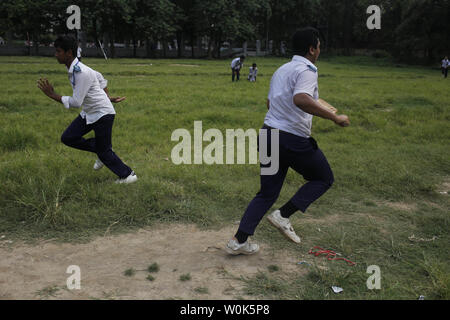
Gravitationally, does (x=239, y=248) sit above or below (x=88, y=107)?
below

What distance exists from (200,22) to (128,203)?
38.6 metres

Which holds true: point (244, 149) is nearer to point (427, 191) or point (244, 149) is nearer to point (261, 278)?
point (427, 191)

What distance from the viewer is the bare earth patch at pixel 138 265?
2.90m

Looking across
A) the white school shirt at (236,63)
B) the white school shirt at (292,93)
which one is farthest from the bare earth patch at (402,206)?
the white school shirt at (236,63)

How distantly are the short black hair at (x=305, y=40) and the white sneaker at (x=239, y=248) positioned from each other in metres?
1.69

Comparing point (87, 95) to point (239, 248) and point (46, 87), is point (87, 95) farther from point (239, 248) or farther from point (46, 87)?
point (239, 248)

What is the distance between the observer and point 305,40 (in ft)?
10.5

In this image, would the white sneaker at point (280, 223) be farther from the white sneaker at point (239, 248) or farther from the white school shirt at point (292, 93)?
the white school shirt at point (292, 93)

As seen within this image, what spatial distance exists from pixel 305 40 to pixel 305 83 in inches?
16.5

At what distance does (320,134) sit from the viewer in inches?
339

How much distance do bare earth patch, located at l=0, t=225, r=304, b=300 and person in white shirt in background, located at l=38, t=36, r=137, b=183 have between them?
4.34ft

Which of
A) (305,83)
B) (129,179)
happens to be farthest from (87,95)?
(305,83)

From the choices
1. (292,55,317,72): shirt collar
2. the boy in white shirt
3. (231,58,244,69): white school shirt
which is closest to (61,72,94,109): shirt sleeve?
the boy in white shirt
